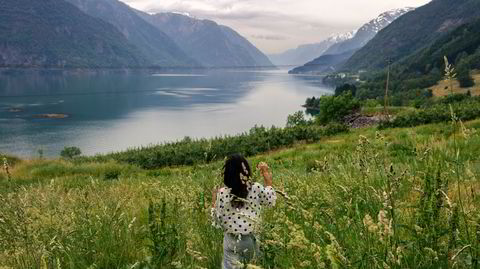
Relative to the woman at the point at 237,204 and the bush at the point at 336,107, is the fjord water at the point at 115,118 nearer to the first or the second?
the bush at the point at 336,107

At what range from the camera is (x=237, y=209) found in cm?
463

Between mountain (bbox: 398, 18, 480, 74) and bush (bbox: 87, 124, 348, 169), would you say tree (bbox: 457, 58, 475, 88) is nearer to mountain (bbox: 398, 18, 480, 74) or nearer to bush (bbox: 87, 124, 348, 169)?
mountain (bbox: 398, 18, 480, 74)

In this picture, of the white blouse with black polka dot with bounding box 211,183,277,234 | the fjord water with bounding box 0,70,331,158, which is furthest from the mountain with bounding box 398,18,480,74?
the white blouse with black polka dot with bounding box 211,183,277,234

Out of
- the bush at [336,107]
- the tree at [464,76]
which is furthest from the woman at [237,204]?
the tree at [464,76]

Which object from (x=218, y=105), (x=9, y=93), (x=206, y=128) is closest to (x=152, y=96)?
(x=218, y=105)

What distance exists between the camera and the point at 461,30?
19125 cm

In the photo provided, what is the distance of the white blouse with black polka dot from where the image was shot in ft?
15.5

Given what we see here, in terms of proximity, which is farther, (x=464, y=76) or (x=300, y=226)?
(x=464, y=76)

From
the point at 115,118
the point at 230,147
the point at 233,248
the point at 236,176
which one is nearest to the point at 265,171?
the point at 236,176

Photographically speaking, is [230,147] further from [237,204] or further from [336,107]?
[336,107]

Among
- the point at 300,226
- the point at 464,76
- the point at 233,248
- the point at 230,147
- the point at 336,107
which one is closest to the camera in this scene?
the point at 300,226

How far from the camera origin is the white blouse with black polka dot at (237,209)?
4.72 meters

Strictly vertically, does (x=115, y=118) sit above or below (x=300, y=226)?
below

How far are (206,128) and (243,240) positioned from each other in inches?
3922
